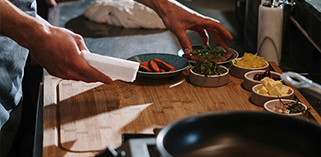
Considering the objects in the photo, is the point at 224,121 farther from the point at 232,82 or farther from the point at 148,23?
the point at 148,23

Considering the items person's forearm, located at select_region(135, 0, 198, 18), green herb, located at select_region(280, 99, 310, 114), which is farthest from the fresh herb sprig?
person's forearm, located at select_region(135, 0, 198, 18)

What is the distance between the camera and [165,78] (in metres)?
1.07

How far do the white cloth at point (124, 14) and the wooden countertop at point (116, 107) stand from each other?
870mm

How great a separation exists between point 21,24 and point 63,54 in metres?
0.11

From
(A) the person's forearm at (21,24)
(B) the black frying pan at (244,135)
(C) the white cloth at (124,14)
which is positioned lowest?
(C) the white cloth at (124,14)

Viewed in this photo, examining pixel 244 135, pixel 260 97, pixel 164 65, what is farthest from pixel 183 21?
pixel 244 135

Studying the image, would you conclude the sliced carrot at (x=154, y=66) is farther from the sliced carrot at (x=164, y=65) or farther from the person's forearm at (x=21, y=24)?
the person's forearm at (x=21, y=24)

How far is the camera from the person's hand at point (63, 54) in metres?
0.79

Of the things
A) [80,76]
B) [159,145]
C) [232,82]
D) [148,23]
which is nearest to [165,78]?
[232,82]

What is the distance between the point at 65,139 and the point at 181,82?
1.34ft

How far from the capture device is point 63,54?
793 mm

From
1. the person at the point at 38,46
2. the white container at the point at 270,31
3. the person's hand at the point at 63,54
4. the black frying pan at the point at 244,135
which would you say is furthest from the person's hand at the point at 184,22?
the black frying pan at the point at 244,135

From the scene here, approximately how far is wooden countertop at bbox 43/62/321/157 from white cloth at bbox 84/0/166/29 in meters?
0.87

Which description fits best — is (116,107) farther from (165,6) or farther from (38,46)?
(165,6)
